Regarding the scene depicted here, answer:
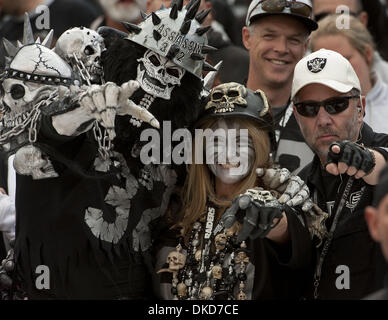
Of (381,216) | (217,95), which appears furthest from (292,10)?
(381,216)

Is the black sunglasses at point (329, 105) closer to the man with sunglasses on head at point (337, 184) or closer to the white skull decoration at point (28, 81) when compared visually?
the man with sunglasses on head at point (337, 184)

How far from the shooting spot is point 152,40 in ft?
15.3

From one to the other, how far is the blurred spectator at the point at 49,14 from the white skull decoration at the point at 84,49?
128 cm

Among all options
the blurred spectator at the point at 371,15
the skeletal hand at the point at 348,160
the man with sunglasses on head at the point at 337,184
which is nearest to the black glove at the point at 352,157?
the skeletal hand at the point at 348,160

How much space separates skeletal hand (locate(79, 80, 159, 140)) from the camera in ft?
13.5

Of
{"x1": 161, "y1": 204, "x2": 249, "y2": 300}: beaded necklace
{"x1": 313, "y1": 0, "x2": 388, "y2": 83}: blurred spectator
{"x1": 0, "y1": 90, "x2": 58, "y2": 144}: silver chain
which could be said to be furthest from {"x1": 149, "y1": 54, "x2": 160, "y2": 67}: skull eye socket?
{"x1": 313, "y1": 0, "x2": 388, "y2": 83}: blurred spectator

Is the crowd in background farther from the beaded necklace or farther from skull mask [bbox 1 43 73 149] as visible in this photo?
the beaded necklace

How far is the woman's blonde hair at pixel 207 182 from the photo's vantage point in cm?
473

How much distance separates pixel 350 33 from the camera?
5641mm

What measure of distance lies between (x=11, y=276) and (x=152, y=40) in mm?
1270

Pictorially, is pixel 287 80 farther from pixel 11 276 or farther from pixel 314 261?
pixel 11 276

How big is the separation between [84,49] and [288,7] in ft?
4.00

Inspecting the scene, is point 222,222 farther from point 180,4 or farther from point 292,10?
point 292,10

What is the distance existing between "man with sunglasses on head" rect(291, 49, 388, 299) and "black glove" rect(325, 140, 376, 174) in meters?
0.16
